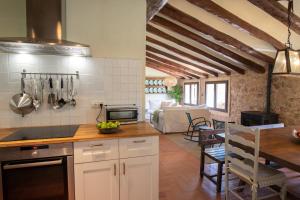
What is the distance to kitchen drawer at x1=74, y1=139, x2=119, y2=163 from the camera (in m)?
1.85

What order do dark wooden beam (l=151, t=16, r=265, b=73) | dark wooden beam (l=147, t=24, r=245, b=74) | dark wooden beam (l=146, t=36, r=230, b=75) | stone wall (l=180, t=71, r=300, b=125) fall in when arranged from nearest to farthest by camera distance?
dark wooden beam (l=151, t=16, r=265, b=73)
stone wall (l=180, t=71, r=300, b=125)
dark wooden beam (l=147, t=24, r=245, b=74)
dark wooden beam (l=146, t=36, r=230, b=75)

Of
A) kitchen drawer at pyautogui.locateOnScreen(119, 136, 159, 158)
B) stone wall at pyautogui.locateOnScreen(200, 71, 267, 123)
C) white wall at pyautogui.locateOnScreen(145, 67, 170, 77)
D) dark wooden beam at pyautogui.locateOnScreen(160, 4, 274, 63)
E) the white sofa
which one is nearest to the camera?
kitchen drawer at pyautogui.locateOnScreen(119, 136, 159, 158)

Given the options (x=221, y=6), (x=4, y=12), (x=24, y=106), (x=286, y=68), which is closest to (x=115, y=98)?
(x=24, y=106)

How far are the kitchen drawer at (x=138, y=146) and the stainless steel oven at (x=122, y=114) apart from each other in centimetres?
47

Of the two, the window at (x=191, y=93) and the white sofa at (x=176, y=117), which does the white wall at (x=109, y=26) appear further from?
the window at (x=191, y=93)

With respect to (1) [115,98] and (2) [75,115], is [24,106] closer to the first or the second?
(2) [75,115]

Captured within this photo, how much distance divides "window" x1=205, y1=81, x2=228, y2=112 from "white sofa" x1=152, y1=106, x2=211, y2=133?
3.98ft

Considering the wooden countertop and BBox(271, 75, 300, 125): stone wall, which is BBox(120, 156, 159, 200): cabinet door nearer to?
the wooden countertop

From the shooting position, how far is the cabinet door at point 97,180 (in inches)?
73.8

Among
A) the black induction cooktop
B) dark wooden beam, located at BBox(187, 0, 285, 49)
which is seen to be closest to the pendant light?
dark wooden beam, located at BBox(187, 0, 285, 49)

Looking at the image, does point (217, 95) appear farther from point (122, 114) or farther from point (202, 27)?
point (122, 114)

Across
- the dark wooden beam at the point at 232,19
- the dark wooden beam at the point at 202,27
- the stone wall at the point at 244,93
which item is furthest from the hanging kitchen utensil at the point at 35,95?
the stone wall at the point at 244,93

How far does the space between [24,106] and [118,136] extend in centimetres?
119

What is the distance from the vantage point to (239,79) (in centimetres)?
598
